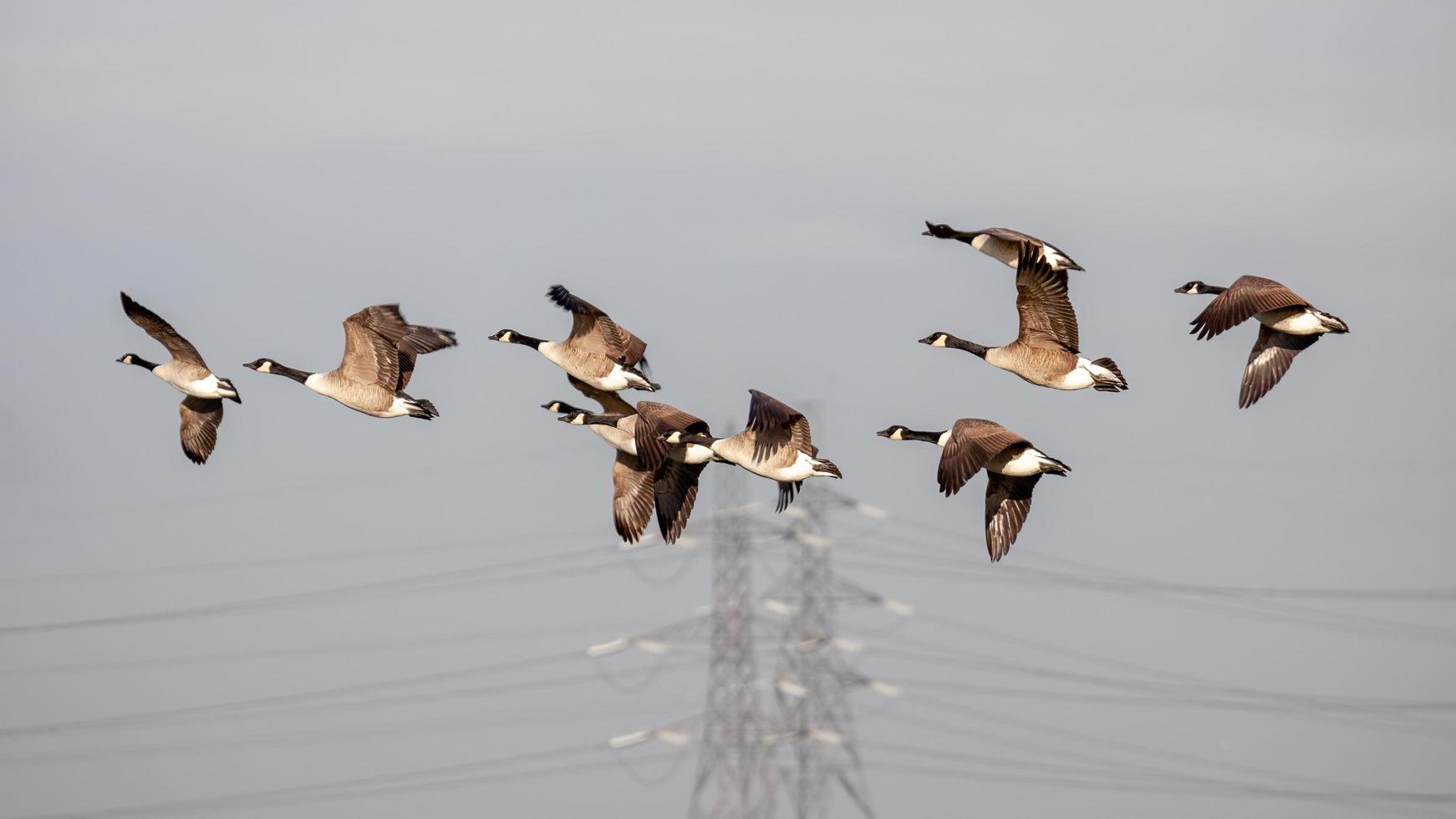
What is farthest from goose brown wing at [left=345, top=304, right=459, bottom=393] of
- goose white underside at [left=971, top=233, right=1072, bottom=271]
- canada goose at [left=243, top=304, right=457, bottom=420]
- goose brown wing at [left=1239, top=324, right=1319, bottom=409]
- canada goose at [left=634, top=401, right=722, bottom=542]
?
goose brown wing at [left=1239, top=324, right=1319, bottom=409]

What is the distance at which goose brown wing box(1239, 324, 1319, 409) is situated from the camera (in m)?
30.8

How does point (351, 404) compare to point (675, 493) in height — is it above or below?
above

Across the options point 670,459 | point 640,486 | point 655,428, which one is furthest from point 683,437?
point 640,486

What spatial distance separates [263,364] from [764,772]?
30.6 metres

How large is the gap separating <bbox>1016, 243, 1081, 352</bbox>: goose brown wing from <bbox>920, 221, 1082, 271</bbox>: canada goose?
43mm

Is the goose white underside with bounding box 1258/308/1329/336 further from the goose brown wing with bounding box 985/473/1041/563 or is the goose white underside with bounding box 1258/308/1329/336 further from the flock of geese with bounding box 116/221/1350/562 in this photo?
the goose brown wing with bounding box 985/473/1041/563

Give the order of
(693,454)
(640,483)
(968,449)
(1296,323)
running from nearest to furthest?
(968,449) → (1296,323) → (693,454) → (640,483)

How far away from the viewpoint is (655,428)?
28.5 meters

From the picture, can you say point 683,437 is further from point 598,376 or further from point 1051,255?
point 1051,255

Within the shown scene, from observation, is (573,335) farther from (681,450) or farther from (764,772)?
(764,772)

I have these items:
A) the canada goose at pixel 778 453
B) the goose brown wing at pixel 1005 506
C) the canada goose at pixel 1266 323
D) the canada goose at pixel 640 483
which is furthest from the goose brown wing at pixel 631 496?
the canada goose at pixel 1266 323

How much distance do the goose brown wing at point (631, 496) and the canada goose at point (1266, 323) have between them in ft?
26.0

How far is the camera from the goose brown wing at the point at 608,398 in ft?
109

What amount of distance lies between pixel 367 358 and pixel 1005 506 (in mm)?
8857
